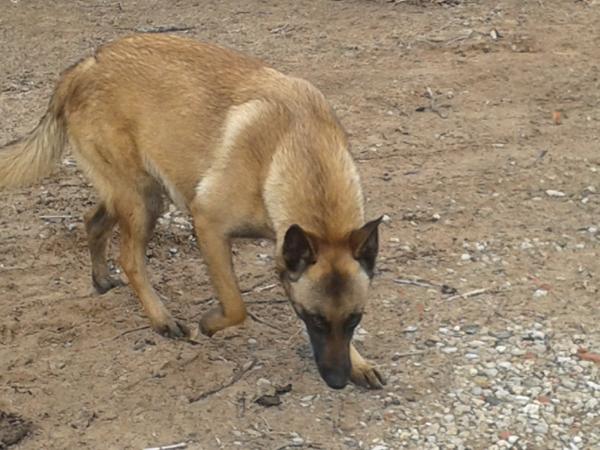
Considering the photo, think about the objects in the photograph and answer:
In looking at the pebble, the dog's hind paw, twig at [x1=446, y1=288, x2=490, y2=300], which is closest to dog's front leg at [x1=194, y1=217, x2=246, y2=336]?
the dog's hind paw

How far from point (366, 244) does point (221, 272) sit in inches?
39.6

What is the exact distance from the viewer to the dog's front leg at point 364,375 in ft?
17.1

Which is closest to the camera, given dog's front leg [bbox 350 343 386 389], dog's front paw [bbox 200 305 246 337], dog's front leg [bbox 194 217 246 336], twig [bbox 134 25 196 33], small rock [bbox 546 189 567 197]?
dog's front leg [bbox 350 343 386 389]

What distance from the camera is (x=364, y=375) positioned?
17.1 feet

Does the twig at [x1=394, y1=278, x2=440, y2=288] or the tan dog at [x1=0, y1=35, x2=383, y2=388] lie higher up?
the tan dog at [x1=0, y1=35, x2=383, y2=388]

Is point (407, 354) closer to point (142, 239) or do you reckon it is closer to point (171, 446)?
point (171, 446)

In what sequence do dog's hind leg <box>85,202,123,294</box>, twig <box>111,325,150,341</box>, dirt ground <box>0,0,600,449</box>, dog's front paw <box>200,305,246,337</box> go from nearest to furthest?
dirt ground <box>0,0,600,449</box> → dog's front paw <box>200,305,246,337</box> → twig <box>111,325,150,341</box> → dog's hind leg <box>85,202,123,294</box>

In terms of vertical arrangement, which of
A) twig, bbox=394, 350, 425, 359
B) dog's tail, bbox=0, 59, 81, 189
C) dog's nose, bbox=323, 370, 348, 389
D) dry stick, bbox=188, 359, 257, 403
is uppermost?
dog's tail, bbox=0, 59, 81, 189

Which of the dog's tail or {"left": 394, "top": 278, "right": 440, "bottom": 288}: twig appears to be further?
{"left": 394, "top": 278, "right": 440, "bottom": 288}: twig

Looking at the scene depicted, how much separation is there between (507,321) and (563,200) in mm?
1628

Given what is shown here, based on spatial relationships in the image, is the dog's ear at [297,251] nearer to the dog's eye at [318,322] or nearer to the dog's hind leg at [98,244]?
the dog's eye at [318,322]

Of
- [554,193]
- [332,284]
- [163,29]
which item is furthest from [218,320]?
[163,29]

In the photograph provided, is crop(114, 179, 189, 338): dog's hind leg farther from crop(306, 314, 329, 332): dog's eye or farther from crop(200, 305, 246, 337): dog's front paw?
crop(306, 314, 329, 332): dog's eye

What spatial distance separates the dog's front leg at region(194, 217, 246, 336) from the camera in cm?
531
